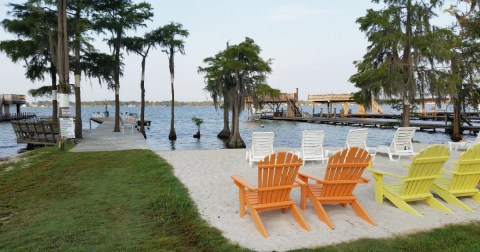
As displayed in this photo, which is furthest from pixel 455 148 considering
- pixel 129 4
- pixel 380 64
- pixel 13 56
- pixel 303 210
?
pixel 13 56

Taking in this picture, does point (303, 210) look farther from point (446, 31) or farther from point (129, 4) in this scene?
point (129, 4)

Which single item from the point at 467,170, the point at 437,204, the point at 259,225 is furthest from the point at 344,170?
the point at 467,170

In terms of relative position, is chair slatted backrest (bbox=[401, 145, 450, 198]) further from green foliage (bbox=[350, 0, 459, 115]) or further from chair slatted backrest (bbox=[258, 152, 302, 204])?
green foliage (bbox=[350, 0, 459, 115])

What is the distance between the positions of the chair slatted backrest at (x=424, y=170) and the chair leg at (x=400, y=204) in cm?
13

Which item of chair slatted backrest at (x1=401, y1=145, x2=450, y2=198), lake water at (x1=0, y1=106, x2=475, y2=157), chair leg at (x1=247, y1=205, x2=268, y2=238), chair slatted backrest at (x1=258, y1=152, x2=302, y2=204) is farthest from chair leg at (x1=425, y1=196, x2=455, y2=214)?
lake water at (x1=0, y1=106, x2=475, y2=157)

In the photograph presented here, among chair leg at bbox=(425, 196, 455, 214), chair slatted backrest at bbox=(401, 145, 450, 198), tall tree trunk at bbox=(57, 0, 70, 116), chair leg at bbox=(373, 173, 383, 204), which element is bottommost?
chair leg at bbox=(425, 196, 455, 214)

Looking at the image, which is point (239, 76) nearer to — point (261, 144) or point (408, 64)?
point (408, 64)

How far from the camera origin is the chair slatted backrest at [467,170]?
5.76 metres

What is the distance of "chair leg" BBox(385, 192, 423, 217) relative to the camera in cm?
534

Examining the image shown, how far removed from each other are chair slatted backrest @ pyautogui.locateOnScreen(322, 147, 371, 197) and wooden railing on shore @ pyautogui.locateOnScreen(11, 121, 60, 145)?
1525 cm

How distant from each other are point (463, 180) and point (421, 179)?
3.63 ft

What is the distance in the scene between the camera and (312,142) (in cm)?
1002

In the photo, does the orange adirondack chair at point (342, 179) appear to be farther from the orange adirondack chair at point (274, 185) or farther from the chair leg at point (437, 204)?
the chair leg at point (437, 204)

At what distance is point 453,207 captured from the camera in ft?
18.8
